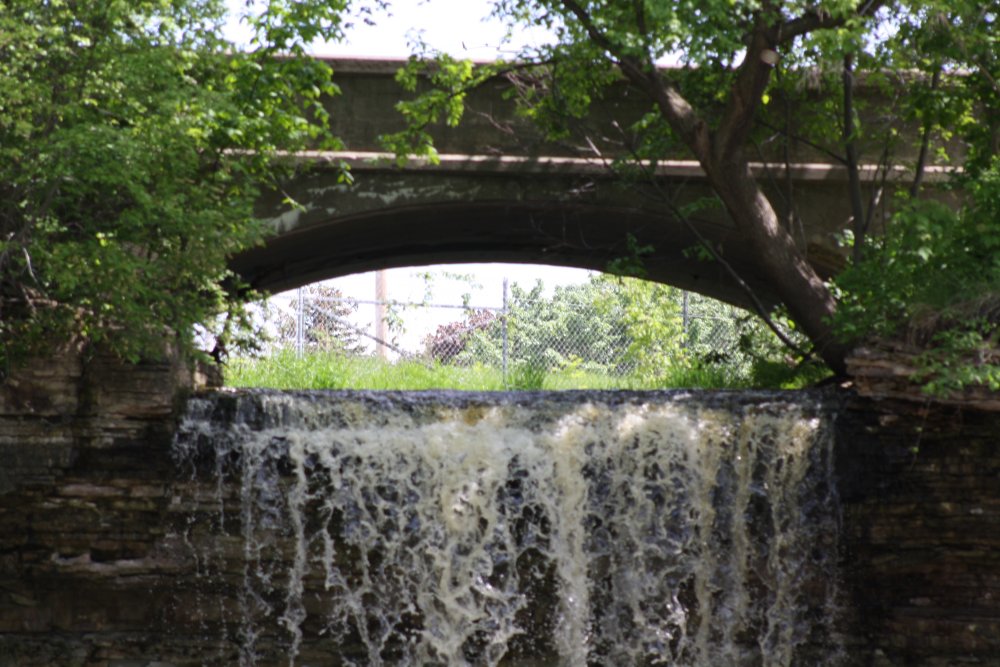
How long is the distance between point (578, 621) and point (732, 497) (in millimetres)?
1390

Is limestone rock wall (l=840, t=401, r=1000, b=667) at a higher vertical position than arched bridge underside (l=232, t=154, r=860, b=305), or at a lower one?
lower

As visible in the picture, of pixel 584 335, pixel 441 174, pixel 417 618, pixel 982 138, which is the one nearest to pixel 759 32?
pixel 982 138

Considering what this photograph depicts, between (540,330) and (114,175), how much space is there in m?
12.0

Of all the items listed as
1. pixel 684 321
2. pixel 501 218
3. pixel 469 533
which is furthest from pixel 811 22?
pixel 684 321

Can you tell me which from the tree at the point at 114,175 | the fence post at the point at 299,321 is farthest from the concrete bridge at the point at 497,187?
the fence post at the point at 299,321

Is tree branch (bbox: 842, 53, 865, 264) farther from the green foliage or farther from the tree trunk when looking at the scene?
the green foliage

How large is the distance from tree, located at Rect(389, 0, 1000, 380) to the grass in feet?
5.95

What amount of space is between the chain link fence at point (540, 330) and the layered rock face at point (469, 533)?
26.6ft

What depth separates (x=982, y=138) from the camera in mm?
11102

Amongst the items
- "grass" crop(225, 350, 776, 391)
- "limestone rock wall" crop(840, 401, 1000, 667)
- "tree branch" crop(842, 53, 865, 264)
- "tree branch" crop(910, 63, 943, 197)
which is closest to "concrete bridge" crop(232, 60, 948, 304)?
"tree branch" crop(842, 53, 865, 264)

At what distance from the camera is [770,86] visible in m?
12.4

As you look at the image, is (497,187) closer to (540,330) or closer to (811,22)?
(811,22)

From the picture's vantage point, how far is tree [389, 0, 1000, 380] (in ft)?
34.0

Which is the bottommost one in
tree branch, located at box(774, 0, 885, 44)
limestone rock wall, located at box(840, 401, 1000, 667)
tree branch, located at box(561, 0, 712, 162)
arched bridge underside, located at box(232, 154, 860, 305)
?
limestone rock wall, located at box(840, 401, 1000, 667)
